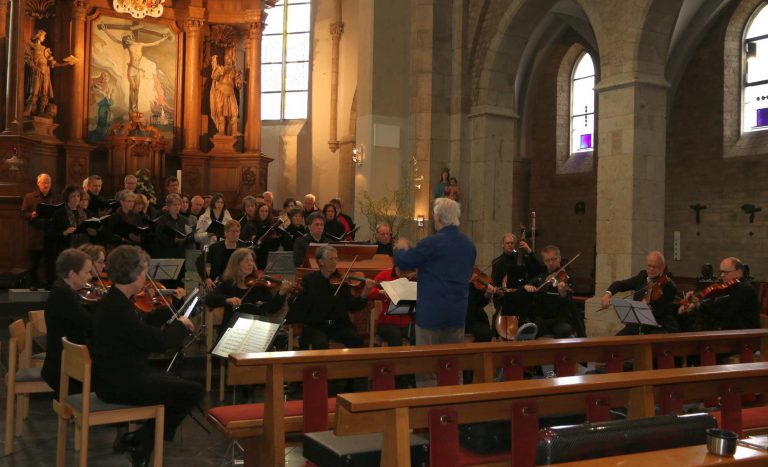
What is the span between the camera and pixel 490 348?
13.7ft

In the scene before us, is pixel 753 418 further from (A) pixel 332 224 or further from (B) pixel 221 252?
(A) pixel 332 224

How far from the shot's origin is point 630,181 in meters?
10.4

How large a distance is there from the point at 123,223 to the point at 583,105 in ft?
44.0

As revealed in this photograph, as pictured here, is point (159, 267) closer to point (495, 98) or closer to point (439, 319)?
point (439, 319)

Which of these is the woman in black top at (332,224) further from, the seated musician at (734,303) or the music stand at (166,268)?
the seated musician at (734,303)

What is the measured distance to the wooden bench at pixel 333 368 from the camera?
3.58m

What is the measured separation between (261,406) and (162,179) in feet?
41.0

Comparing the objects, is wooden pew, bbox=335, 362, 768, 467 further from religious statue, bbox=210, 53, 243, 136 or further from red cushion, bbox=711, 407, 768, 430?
religious statue, bbox=210, 53, 243, 136

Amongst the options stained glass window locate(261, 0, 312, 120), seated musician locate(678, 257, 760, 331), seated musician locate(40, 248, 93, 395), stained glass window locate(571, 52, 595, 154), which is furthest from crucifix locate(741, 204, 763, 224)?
seated musician locate(40, 248, 93, 395)

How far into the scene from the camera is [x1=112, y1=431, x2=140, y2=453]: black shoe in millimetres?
3992

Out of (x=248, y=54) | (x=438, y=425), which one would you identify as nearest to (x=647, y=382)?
(x=438, y=425)

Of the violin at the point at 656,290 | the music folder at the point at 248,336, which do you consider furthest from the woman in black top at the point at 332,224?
the music folder at the point at 248,336

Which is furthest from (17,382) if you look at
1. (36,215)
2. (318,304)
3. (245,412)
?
(36,215)

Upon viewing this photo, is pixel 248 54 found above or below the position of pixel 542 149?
above
